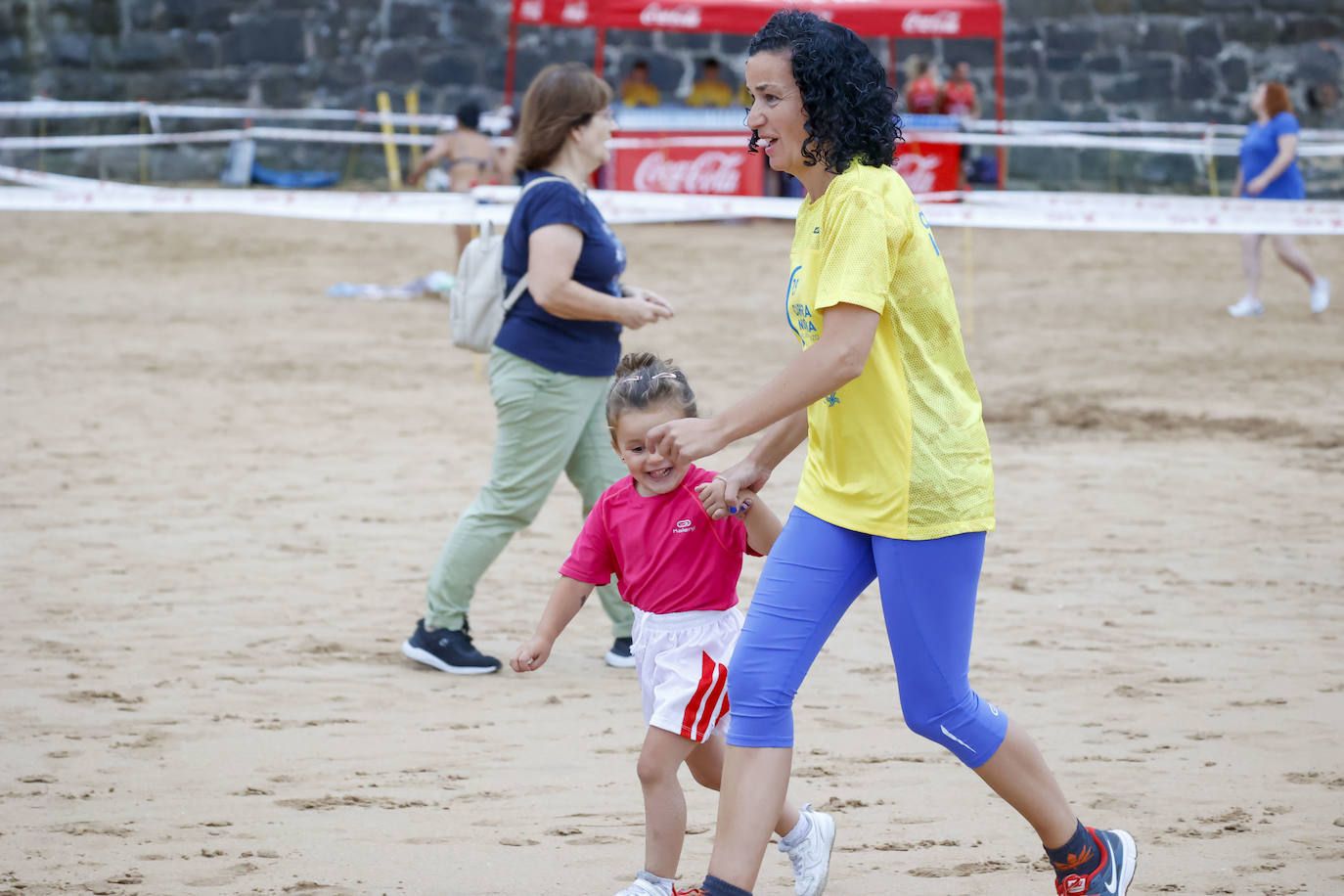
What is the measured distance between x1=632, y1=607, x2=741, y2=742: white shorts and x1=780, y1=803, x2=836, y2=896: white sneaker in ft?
1.05

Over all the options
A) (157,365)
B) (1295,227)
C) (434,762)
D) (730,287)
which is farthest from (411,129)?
(434,762)

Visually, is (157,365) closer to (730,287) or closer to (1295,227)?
(730,287)

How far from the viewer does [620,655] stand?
5098mm

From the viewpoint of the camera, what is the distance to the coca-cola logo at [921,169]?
57.2 feet

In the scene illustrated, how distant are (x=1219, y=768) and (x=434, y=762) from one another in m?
2.10

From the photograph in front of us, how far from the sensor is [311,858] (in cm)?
346

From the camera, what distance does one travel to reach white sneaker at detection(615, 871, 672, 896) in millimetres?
3096

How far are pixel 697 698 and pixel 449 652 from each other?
199cm

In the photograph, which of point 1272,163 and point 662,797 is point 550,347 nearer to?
point 662,797

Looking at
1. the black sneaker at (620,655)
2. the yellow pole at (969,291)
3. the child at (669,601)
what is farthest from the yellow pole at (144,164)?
the child at (669,601)

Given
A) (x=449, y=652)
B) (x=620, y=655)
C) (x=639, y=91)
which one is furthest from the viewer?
(x=639, y=91)

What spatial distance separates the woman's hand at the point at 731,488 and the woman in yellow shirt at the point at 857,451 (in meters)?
0.01

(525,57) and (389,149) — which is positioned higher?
(525,57)

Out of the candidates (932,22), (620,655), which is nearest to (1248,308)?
(932,22)
